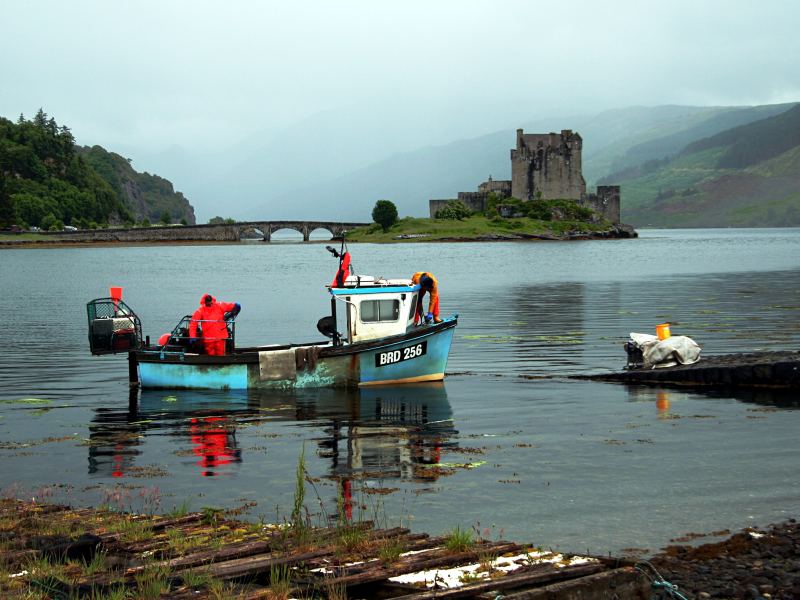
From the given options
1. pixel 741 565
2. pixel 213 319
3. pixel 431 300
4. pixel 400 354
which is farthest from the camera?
pixel 213 319

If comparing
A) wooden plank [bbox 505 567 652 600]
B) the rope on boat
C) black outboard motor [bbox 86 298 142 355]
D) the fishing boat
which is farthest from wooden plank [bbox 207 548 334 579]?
black outboard motor [bbox 86 298 142 355]

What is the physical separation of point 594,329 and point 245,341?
Answer: 15068 mm

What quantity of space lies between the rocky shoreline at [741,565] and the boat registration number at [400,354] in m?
15.0

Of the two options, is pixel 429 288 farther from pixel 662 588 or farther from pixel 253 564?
pixel 662 588

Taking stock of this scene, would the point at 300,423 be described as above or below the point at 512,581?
below

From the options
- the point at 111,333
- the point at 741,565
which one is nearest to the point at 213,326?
the point at 111,333

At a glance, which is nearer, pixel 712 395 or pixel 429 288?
pixel 712 395

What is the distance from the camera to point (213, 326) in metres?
27.9

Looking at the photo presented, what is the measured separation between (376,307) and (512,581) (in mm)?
17615

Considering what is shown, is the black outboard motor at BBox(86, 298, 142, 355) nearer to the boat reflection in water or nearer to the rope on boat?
the boat reflection in water

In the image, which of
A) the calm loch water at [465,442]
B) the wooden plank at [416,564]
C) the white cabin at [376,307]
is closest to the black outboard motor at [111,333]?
the calm loch water at [465,442]

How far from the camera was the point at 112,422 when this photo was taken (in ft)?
77.5

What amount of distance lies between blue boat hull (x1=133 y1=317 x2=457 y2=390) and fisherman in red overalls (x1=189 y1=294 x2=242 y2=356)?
2.71ft

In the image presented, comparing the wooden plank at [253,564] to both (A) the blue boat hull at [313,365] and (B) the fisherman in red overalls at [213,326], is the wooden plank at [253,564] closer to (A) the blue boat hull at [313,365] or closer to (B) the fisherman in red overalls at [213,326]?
(A) the blue boat hull at [313,365]
